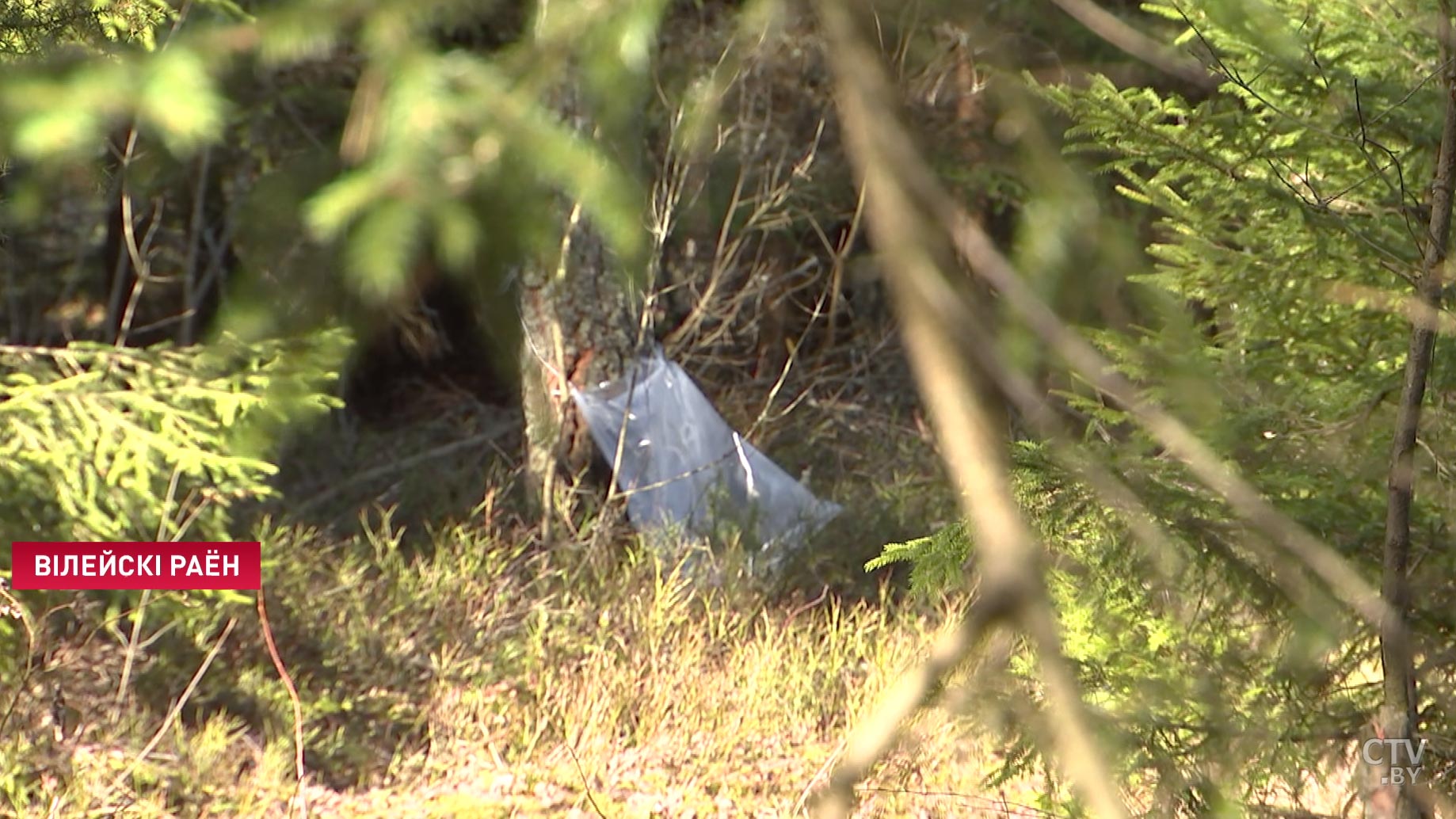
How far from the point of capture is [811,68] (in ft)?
29.3

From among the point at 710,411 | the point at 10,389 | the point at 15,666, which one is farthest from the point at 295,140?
the point at 15,666

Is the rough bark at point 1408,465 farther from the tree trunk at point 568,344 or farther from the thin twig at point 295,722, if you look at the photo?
the tree trunk at point 568,344

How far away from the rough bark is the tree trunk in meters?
4.32

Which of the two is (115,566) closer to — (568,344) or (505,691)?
(505,691)

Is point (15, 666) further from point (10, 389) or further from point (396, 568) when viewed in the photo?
point (396, 568)

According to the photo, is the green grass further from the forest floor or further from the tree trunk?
the tree trunk

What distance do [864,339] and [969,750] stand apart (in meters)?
5.68

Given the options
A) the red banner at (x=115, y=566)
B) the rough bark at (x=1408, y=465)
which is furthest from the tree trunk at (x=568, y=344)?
the rough bark at (x=1408, y=465)

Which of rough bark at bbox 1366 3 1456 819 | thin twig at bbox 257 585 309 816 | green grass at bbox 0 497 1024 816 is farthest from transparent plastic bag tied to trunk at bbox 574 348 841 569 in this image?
rough bark at bbox 1366 3 1456 819

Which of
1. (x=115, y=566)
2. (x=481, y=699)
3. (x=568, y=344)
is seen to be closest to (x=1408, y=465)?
(x=481, y=699)

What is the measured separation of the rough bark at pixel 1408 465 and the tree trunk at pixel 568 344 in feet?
14.2

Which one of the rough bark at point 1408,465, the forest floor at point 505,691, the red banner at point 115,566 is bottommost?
the forest floor at point 505,691

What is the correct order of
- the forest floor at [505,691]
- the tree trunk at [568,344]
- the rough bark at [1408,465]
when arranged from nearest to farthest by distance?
the rough bark at [1408,465] < the forest floor at [505,691] < the tree trunk at [568,344]

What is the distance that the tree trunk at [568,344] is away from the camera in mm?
6793
